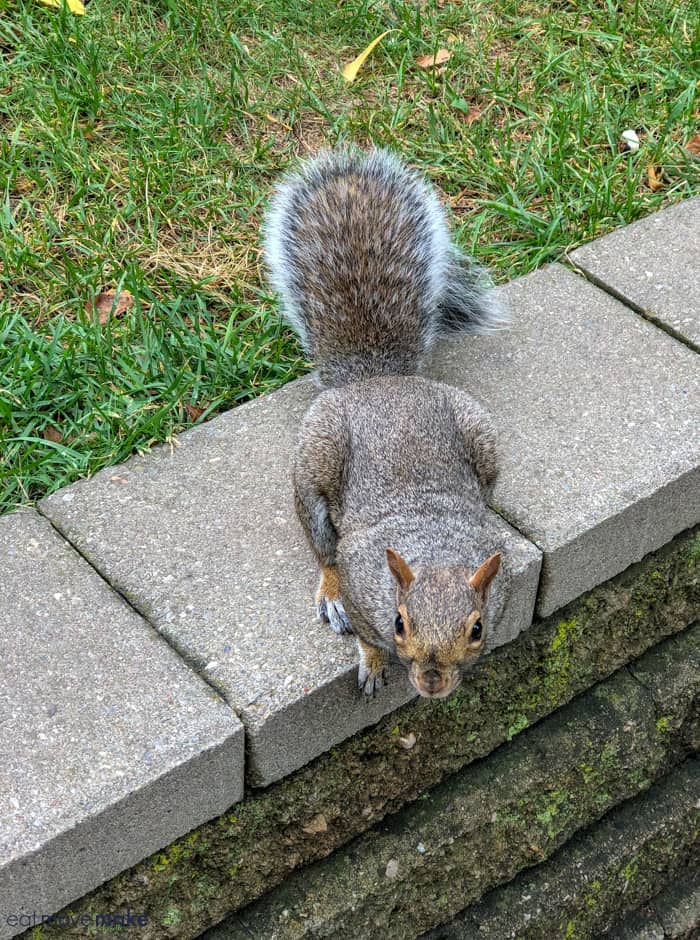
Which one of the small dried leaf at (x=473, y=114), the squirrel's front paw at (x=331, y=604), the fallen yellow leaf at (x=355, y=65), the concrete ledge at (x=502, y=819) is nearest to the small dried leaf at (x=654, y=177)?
the small dried leaf at (x=473, y=114)

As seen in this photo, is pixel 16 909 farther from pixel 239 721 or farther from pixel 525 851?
pixel 525 851

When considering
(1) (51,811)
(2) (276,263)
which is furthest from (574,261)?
(1) (51,811)

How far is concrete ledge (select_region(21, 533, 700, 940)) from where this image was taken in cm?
214

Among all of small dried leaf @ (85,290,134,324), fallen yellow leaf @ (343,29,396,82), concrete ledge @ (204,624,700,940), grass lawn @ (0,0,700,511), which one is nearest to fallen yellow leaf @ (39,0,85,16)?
grass lawn @ (0,0,700,511)

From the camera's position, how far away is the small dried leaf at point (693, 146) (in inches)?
140

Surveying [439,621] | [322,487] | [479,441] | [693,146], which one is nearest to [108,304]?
[322,487]

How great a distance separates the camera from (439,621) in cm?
196

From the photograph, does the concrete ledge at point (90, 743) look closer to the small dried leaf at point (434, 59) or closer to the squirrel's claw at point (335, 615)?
the squirrel's claw at point (335, 615)

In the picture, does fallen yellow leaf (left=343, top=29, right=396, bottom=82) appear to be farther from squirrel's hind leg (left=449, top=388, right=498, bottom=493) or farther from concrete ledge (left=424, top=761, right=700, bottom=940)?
concrete ledge (left=424, top=761, right=700, bottom=940)

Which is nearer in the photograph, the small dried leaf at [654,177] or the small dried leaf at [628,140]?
the small dried leaf at [654,177]

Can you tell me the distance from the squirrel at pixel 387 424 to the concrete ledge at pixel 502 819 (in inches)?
17.5

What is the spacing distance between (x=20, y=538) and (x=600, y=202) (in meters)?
1.86

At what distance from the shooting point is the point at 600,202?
10.8 ft

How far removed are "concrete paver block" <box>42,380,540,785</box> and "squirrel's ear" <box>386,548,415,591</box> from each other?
0.19m
